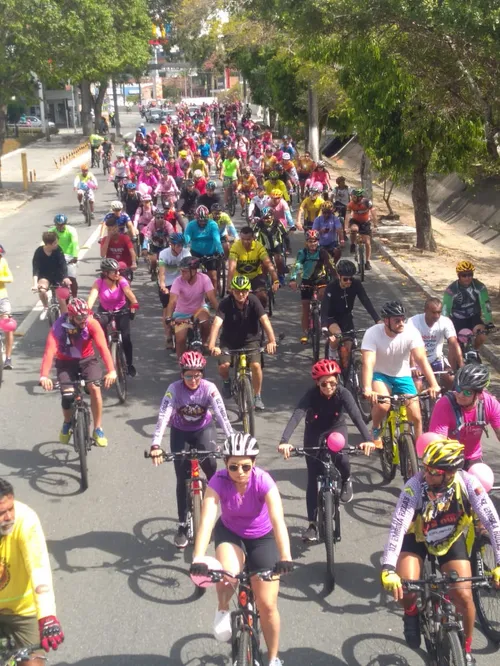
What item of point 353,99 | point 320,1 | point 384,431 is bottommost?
point 384,431

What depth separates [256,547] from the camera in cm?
589

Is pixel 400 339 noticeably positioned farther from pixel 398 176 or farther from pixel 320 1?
pixel 398 176

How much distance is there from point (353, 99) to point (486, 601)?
1567cm

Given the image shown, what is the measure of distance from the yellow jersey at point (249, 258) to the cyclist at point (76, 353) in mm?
4311

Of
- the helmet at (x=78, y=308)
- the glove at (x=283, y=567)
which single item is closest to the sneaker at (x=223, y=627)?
the glove at (x=283, y=567)

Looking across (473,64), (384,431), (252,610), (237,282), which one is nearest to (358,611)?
(252,610)

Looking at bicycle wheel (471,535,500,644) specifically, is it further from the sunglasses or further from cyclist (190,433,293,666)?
the sunglasses

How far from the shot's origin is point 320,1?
44.8ft

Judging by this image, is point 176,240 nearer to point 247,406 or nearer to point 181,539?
point 247,406

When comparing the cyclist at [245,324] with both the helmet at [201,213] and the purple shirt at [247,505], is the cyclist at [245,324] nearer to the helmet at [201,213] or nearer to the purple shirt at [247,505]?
the purple shirt at [247,505]

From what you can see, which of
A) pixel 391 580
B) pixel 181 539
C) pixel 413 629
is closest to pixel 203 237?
pixel 181 539

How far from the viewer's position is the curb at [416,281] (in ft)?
44.2

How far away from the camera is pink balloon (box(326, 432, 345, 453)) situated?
7.29m

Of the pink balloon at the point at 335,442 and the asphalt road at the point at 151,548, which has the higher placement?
the pink balloon at the point at 335,442
